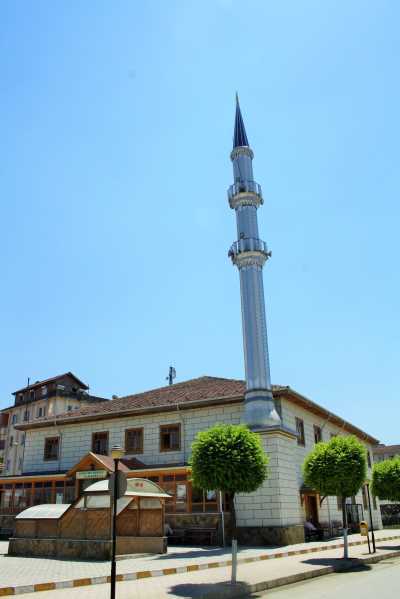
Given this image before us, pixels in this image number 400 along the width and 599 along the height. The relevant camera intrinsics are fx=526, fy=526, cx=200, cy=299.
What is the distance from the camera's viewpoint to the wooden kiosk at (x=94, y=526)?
1644 centimetres

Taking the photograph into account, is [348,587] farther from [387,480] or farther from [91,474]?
[91,474]

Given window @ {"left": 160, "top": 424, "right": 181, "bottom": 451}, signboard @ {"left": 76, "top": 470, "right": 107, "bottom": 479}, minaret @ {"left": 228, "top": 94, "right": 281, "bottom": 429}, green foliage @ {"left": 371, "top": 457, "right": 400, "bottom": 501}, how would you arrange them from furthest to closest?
window @ {"left": 160, "top": 424, "right": 181, "bottom": 451}, minaret @ {"left": 228, "top": 94, "right": 281, "bottom": 429}, signboard @ {"left": 76, "top": 470, "right": 107, "bottom": 479}, green foliage @ {"left": 371, "top": 457, "right": 400, "bottom": 501}

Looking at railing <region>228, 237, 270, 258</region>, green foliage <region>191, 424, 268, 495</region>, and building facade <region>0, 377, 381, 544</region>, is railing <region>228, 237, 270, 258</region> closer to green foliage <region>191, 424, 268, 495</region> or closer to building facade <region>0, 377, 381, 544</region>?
building facade <region>0, 377, 381, 544</region>

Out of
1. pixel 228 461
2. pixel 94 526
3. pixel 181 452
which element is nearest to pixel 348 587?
pixel 228 461

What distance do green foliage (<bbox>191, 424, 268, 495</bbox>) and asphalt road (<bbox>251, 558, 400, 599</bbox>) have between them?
257 cm

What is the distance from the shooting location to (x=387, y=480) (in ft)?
70.6

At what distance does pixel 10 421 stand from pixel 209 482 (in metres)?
60.6

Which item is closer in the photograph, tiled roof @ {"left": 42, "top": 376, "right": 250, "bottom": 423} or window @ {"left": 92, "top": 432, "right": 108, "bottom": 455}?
tiled roof @ {"left": 42, "top": 376, "right": 250, "bottom": 423}

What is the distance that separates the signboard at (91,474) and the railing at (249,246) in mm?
12211

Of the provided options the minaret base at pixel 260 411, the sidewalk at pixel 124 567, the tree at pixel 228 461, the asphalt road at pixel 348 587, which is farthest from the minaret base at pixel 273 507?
the tree at pixel 228 461

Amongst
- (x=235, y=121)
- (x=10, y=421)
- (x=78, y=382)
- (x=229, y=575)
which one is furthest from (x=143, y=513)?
(x=10, y=421)

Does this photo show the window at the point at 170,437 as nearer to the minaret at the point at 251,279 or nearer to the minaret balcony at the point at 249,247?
the minaret at the point at 251,279

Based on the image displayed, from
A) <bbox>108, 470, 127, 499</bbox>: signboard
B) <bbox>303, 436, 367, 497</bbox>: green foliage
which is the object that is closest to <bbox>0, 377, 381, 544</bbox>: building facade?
<bbox>303, 436, 367, 497</bbox>: green foliage

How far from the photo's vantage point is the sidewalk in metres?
11.3
